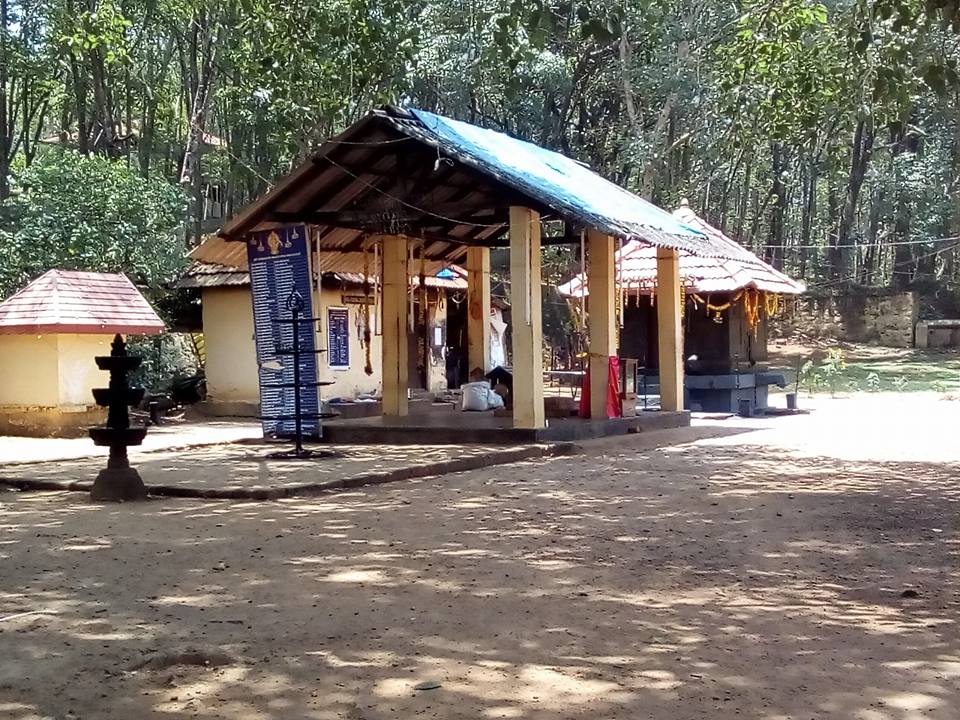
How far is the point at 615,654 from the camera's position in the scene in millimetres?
4539

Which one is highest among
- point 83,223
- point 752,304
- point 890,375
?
point 83,223

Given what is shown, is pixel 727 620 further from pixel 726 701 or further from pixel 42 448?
pixel 42 448

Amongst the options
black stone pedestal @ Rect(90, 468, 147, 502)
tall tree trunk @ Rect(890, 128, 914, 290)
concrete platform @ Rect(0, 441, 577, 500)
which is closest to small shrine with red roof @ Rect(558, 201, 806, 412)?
concrete platform @ Rect(0, 441, 577, 500)

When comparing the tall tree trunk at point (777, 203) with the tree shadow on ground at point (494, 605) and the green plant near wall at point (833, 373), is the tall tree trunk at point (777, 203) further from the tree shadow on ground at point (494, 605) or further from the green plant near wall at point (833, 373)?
the tree shadow on ground at point (494, 605)

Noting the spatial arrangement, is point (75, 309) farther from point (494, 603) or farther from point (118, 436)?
point (494, 603)

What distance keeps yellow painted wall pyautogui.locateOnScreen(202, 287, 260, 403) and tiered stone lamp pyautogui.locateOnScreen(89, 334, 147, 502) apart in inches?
445

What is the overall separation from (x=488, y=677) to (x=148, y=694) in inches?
49.9

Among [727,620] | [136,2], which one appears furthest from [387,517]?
[136,2]

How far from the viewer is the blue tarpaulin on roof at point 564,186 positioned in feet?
42.4

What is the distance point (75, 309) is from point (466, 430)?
697 cm

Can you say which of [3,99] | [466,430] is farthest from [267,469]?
[3,99]

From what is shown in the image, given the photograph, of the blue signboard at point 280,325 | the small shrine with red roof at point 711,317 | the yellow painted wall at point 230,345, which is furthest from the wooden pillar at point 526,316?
the yellow painted wall at point 230,345

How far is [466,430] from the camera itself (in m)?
13.7

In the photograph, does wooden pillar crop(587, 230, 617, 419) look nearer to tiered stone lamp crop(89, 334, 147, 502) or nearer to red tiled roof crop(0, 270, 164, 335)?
tiered stone lamp crop(89, 334, 147, 502)
